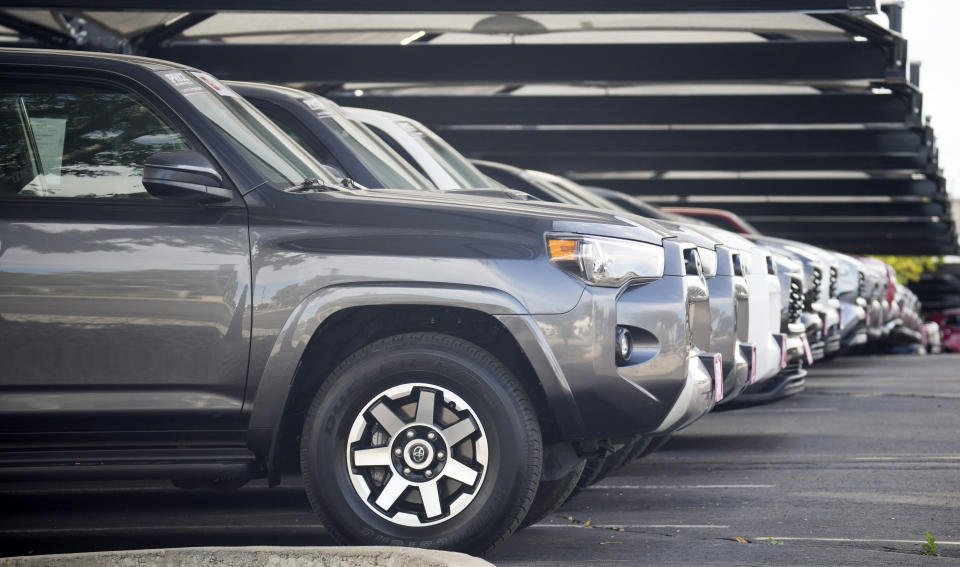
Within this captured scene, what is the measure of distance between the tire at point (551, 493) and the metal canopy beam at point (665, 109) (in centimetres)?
1552

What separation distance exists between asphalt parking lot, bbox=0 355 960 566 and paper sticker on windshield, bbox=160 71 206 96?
1836mm

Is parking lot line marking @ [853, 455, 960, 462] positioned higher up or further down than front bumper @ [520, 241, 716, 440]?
further down

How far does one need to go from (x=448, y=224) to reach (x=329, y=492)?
1.06 m

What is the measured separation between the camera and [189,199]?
519 centimetres

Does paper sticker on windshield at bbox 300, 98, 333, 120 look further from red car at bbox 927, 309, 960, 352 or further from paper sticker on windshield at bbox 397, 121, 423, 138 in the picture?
red car at bbox 927, 309, 960, 352

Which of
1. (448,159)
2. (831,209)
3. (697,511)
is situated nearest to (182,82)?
(697,511)

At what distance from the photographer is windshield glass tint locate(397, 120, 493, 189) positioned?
27.4ft

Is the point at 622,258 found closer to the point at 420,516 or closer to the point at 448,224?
the point at 448,224

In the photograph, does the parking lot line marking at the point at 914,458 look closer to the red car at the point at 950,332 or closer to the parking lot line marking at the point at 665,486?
the parking lot line marking at the point at 665,486

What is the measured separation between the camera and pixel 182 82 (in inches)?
216

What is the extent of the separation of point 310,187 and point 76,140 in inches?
36.0

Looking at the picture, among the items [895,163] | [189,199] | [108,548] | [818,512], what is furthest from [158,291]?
[895,163]

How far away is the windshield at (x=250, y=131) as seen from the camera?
17.8ft

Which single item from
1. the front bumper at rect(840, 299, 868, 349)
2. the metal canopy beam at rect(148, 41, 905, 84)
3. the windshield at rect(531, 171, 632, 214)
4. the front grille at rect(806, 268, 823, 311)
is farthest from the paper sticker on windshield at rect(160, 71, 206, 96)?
the metal canopy beam at rect(148, 41, 905, 84)
